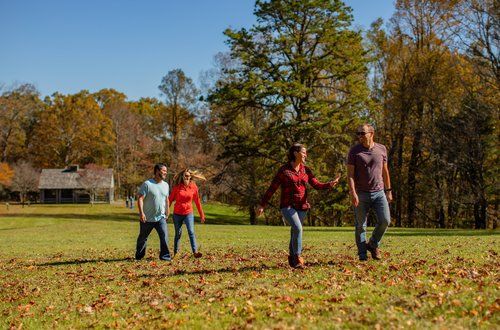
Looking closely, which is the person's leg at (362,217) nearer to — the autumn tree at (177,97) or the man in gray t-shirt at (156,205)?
the man in gray t-shirt at (156,205)

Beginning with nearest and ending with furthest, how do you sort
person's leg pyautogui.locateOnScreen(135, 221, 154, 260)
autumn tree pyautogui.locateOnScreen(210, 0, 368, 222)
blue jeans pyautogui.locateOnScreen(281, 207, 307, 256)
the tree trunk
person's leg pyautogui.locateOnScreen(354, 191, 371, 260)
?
blue jeans pyautogui.locateOnScreen(281, 207, 307, 256), person's leg pyautogui.locateOnScreen(354, 191, 371, 260), person's leg pyautogui.locateOnScreen(135, 221, 154, 260), autumn tree pyautogui.locateOnScreen(210, 0, 368, 222), the tree trunk

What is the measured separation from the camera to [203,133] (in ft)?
224

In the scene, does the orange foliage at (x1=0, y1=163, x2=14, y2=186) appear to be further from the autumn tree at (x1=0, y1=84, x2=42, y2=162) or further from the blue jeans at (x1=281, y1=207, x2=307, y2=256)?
the blue jeans at (x1=281, y1=207, x2=307, y2=256)

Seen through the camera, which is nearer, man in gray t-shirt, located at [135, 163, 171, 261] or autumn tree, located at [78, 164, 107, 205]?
man in gray t-shirt, located at [135, 163, 171, 261]

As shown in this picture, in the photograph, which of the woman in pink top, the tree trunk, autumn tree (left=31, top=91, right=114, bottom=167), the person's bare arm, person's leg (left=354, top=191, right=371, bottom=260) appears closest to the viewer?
the person's bare arm

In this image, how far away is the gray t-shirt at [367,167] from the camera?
377 inches

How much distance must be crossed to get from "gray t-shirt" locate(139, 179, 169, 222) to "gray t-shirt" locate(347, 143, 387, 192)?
5.02 metres

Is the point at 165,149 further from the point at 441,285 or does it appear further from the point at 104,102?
the point at 441,285

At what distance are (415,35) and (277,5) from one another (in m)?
15.5

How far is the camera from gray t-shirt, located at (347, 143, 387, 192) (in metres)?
9.59

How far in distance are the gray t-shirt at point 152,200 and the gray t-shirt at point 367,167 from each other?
16.5 feet

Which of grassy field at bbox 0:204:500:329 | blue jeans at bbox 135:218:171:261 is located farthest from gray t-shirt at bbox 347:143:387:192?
blue jeans at bbox 135:218:171:261

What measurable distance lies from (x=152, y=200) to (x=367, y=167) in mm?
5446

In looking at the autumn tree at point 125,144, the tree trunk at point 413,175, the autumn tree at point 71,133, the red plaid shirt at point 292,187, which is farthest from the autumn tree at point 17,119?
the red plaid shirt at point 292,187
